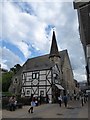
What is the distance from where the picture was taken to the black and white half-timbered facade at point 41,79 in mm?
34938

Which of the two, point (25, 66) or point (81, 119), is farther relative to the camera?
point (25, 66)

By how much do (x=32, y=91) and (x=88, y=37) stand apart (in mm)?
30105

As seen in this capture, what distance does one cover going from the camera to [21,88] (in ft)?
126

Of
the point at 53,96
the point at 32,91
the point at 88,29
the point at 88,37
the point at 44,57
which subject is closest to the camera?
the point at 88,29

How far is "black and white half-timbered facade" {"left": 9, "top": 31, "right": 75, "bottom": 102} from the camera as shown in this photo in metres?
34.9

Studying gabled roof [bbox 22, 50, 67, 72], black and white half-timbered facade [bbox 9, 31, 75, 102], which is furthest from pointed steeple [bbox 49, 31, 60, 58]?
gabled roof [bbox 22, 50, 67, 72]

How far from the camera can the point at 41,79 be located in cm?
3597

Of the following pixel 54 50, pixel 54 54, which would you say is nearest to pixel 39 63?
pixel 54 54

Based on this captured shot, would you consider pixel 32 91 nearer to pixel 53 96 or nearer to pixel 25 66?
pixel 53 96

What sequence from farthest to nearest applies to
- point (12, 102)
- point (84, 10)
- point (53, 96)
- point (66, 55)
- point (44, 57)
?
1. point (66, 55)
2. point (44, 57)
3. point (53, 96)
4. point (12, 102)
5. point (84, 10)

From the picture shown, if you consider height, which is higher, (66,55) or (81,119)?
(66,55)

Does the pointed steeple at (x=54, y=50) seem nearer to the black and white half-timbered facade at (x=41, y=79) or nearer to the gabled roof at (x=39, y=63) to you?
the black and white half-timbered facade at (x=41, y=79)

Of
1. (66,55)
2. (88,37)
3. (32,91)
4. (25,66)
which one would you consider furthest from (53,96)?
(88,37)

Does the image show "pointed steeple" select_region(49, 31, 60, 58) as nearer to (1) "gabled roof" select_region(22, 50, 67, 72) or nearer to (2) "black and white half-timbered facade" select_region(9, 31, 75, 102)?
(2) "black and white half-timbered facade" select_region(9, 31, 75, 102)
